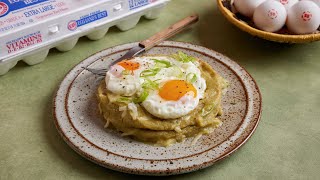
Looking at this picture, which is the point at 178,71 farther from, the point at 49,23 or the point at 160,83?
the point at 49,23

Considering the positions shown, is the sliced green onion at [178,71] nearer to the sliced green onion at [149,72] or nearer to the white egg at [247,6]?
the sliced green onion at [149,72]

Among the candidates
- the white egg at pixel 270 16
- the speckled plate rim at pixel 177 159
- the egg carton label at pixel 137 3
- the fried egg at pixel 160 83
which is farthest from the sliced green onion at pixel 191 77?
the egg carton label at pixel 137 3

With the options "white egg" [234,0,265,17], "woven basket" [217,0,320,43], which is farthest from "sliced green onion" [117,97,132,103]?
"white egg" [234,0,265,17]

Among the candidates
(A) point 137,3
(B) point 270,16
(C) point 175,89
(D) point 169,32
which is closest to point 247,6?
(B) point 270,16

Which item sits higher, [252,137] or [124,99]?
[124,99]

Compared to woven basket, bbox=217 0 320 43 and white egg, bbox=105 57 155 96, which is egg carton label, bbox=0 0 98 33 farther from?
woven basket, bbox=217 0 320 43

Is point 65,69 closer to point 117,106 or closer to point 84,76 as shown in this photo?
point 84,76
